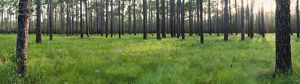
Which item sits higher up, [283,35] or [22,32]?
[22,32]

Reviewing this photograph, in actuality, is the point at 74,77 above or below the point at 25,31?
below

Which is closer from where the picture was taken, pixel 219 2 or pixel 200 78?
pixel 200 78

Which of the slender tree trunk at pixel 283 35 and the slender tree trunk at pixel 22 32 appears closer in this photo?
the slender tree trunk at pixel 22 32

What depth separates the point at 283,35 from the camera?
12.0m

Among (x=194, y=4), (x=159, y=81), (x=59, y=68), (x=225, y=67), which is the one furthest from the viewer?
(x=194, y=4)

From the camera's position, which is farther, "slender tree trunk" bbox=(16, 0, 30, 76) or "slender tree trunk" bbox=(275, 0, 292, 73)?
A: "slender tree trunk" bbox=(275, 0, 292, 73)

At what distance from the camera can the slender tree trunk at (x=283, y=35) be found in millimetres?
11938

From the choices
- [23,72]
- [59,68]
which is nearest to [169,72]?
[59,68]

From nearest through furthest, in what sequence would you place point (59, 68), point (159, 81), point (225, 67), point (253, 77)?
point (159, 81) → point (253, 77) → point (59, 68) → point (225, 67)

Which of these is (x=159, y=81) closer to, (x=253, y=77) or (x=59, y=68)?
(x=253, y=77)

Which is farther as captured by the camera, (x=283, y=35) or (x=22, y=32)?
(x=283, y=35)

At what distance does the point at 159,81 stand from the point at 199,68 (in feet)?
9.49

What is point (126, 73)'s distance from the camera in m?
12.3

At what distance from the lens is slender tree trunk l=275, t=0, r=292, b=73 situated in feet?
39.2
